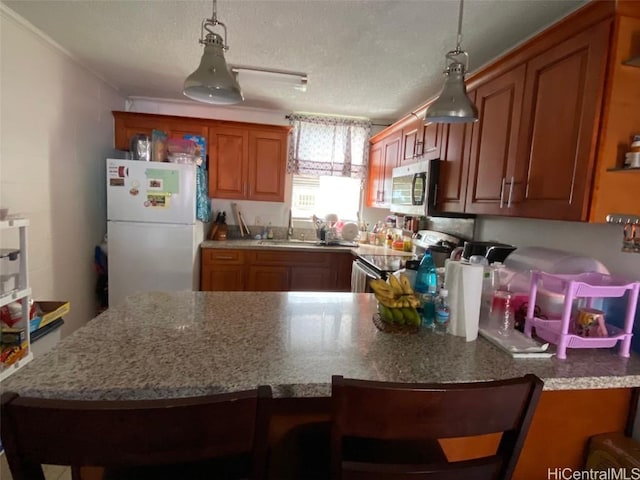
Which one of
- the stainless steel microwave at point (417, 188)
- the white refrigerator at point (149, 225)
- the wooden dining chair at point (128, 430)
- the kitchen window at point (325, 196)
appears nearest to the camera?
the wooden dining chair at point (128, 430)

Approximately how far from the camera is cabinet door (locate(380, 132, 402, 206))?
3066mm

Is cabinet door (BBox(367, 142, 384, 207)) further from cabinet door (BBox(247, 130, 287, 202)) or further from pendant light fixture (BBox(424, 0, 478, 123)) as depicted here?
pendant light fixture (BBox(424, 0, 478, 123))

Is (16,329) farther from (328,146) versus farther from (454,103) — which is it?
(328,146)

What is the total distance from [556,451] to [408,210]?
1.70m

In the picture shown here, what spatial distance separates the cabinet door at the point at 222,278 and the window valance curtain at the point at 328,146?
1.32 metres

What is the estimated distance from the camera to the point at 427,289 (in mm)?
1297

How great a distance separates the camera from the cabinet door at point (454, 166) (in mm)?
1991

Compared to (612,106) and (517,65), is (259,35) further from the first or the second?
(612,106)

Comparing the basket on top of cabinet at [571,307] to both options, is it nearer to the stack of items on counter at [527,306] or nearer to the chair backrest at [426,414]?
the stack of items on counter at [527,306]

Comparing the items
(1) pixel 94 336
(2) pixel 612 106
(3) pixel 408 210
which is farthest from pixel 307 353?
(3) pixel 408 210

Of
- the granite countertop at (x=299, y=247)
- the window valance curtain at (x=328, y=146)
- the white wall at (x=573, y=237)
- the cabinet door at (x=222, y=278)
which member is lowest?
the cabinet door at (x=222, y=278)

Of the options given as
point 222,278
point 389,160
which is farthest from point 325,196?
point 222,278

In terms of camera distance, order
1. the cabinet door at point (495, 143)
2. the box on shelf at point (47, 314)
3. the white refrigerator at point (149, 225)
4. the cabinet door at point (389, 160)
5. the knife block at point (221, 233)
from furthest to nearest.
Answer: the knife block at point (221, 233), the cabinet door at point (389, 160), the white refrigerator at point (149, 225), the box on shelf at point (47, 314), the cabinet door at point (495, 143)

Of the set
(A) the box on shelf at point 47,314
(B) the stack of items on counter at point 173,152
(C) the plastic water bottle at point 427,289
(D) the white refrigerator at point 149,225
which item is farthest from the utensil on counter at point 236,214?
(C) the plastic water bottle at point 427,289
